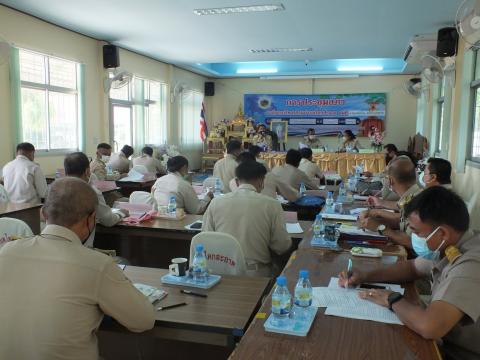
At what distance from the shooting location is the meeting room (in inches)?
58.8

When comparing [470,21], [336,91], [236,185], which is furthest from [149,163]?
[336,91]

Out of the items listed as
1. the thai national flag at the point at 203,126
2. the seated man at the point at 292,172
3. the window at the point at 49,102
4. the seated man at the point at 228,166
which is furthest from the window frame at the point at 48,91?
the thai national flag at the point at 203,126

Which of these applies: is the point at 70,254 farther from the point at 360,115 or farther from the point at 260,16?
the point at 360,115

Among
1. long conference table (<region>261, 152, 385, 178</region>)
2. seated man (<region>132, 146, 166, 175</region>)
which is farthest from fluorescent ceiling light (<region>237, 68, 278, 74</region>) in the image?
seated man (<region>132, 146, 166, 175</region>)

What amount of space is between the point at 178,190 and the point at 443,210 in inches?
114

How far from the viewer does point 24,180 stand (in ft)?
16.3

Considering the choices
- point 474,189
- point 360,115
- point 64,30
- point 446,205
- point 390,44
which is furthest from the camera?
point 360,115

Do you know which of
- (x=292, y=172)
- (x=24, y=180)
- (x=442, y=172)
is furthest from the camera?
(x=292, y=172)

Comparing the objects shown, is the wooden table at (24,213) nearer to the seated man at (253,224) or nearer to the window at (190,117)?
the seated man at (253,224)

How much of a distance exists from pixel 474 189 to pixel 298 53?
205 inches

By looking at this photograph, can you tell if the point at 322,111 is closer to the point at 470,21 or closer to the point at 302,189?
the point at 302,189

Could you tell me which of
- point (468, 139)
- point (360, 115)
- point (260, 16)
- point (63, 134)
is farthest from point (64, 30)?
point (360, 115)

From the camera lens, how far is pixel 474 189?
19.2ft

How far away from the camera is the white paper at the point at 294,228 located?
3219 millimetres
